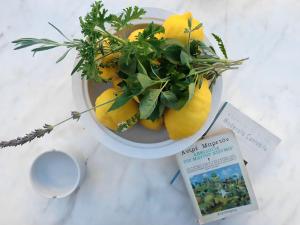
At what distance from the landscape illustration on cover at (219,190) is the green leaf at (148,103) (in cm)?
27

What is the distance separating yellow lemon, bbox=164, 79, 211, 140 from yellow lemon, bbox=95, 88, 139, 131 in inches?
1.8

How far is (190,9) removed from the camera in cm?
78

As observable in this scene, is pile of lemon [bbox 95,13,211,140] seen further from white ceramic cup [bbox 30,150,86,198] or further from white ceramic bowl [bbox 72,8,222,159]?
white ceramic cup [bbox 30,150,86,198]

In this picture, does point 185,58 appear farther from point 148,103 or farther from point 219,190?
point 219,190

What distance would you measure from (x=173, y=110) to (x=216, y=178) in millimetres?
236

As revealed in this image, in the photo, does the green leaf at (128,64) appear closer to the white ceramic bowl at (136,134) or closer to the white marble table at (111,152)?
the white ceramic bowl at (136,134)

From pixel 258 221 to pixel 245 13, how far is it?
0.39 metres

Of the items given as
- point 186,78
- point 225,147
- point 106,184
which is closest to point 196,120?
point 186,78

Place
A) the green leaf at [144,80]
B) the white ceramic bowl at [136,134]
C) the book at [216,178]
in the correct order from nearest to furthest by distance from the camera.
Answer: the green leaf at [144,80]
the white ceramic bowl at [136,134]
the book at [216,178]

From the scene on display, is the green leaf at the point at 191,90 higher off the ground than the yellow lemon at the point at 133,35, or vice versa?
the green leaf at the point at 191,90

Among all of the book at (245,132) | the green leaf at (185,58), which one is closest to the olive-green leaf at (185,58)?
the green leaf at (185,58)

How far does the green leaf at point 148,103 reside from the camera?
0.50 meters

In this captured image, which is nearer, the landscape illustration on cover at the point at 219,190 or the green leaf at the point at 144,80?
the green leaf at the point at 144,80

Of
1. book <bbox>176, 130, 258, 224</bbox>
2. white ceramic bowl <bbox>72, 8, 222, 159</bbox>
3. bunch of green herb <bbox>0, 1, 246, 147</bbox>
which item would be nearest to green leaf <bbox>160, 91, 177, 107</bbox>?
bunch of green herb <bbox>0, 1, 246, 147</bbox>
